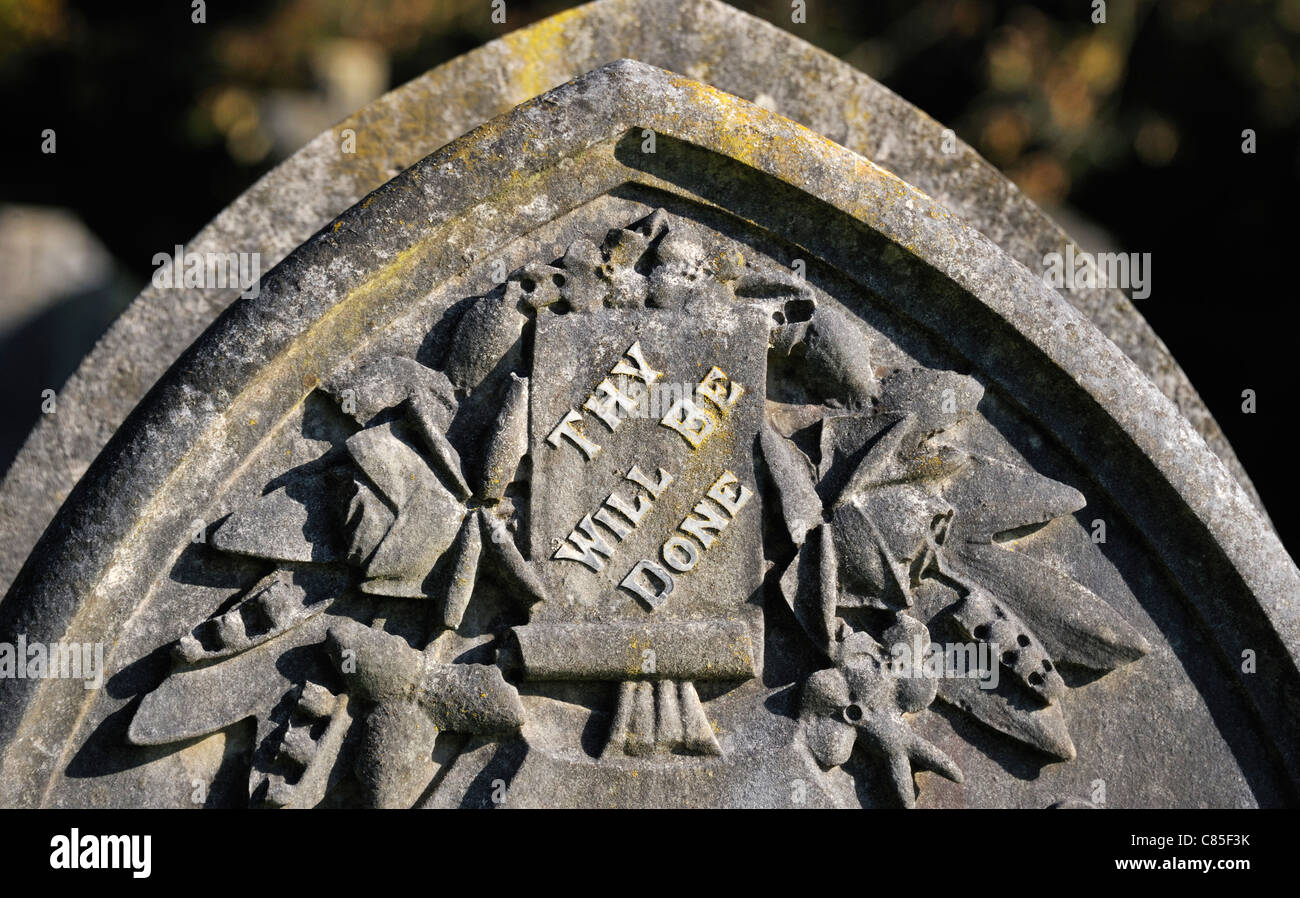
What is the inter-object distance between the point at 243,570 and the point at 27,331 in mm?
2824

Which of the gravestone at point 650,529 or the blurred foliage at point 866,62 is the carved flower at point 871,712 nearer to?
the gravestone at point 650,529

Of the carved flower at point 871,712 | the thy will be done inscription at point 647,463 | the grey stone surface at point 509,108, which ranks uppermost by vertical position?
the grey stone surface at point 509,108

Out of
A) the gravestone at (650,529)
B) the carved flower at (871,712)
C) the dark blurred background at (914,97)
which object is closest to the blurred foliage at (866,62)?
the dark blurred background at (914,97)

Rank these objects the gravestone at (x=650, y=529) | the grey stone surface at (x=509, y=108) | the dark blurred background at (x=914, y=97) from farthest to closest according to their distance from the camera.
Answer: the dark blurred background at (x=914, y=97)
the grey stone surface at (x=509, y=108)
the gravestone at (x=650, y=529)

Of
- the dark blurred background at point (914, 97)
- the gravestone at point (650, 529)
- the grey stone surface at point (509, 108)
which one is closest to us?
the gravestone at point (650, 529)

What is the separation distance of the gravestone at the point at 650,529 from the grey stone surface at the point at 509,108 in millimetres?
558

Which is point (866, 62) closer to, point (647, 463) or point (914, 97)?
point (914, 97)

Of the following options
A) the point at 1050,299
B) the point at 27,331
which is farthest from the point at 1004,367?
the point at 27,331

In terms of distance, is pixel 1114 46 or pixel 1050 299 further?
pixel 1114 46

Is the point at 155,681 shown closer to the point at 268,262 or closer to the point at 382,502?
the point at 382,502

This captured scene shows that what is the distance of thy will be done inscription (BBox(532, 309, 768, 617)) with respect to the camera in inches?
105

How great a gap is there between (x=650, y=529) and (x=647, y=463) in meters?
0.12

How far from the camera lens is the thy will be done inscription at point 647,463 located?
8.73 ft

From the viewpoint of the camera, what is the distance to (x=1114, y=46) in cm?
727
